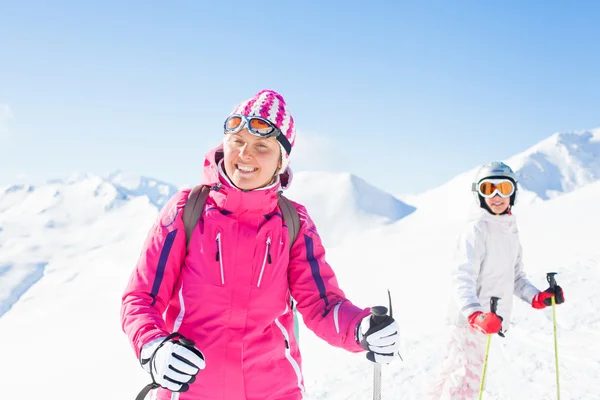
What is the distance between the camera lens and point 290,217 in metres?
2.50

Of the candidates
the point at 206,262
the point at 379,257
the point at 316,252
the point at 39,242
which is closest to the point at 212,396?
the point at 206,262

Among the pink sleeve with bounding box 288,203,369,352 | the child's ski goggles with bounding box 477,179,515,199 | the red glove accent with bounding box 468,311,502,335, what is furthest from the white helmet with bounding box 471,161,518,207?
the pink sleeve with bounding box 288,203,369,352

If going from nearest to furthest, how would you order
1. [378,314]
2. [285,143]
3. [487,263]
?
[378,314] < [285,143] < [487,263]

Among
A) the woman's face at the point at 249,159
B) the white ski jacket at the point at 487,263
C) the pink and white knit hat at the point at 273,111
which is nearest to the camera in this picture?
the woman's face at the point at 249,159

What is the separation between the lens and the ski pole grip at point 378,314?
6.46ft

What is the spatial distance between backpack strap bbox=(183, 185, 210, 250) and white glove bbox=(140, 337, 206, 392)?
2.03 feet

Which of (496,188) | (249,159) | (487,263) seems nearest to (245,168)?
(249,159)

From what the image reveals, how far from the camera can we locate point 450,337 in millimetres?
3977

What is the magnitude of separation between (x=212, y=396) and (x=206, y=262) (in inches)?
25.2

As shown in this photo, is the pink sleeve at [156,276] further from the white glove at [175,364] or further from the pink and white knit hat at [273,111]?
the pink and white knit hat at [273,111]

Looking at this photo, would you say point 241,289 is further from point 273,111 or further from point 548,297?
point 548,297

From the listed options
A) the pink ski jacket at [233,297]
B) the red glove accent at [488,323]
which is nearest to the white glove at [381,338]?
the pink ski jacket at [233,297]

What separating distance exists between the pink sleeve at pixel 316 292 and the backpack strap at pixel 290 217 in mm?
36

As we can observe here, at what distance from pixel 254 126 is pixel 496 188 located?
8.91ft
